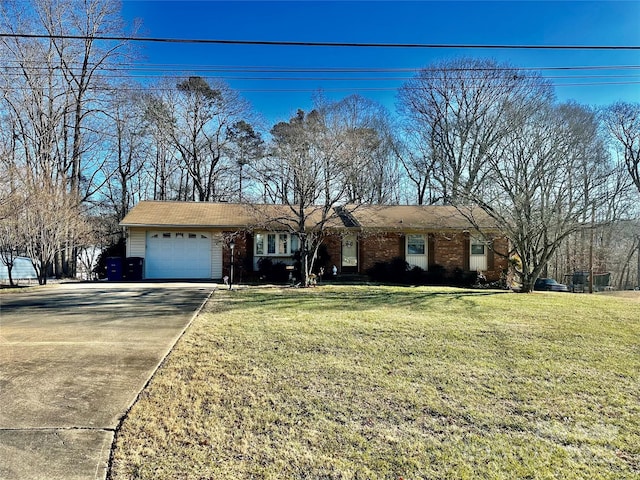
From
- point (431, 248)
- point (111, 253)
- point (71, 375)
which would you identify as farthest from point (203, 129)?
point (71, 375)

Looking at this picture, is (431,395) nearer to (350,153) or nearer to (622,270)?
(350,153)

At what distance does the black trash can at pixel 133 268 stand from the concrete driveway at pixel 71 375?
21.2 ft

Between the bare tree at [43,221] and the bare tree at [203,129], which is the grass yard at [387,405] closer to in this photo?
the bare tree at [43,221]

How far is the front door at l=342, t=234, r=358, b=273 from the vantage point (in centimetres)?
1764

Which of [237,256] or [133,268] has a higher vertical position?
[237,256]

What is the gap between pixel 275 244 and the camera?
55.9 ft

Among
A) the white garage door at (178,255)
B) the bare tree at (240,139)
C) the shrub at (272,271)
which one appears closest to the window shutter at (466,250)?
the shrub at (272,271)

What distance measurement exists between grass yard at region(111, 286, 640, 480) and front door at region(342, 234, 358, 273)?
35.0ft

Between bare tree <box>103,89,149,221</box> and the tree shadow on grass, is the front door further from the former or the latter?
bare tree <box>103,89,149,221</box>

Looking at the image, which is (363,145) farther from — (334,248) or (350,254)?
(350,254)

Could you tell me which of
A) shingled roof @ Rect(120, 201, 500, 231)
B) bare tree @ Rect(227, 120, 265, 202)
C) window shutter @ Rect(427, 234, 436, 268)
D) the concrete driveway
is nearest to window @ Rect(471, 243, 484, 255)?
shingled roof @ Rect(120, 201, 500, 231)

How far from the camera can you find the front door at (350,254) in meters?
17.6

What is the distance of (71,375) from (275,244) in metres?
12.9

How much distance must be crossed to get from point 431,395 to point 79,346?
15.0ft
